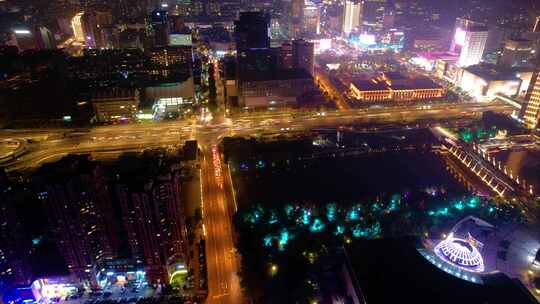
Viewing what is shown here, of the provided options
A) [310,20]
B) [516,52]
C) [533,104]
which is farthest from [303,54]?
[516,52]

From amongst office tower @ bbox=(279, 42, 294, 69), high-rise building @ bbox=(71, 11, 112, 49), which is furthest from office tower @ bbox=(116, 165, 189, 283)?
high-rise building @ bbox=(71, 11, 112, 49)

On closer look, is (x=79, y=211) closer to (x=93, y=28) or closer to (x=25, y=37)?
(x=25, y=37)

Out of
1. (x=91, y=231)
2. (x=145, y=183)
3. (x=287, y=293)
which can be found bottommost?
(x=287, y=293)

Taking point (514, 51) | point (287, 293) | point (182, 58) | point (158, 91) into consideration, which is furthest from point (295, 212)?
point (514, 51)

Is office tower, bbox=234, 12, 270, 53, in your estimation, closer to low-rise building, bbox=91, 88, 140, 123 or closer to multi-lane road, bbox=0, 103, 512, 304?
multi-lane road, bbox=0, 103, 512, 304

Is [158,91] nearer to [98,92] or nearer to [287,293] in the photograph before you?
[98,92]

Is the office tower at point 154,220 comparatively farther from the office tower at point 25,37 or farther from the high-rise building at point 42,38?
the office tower at point 25,37
